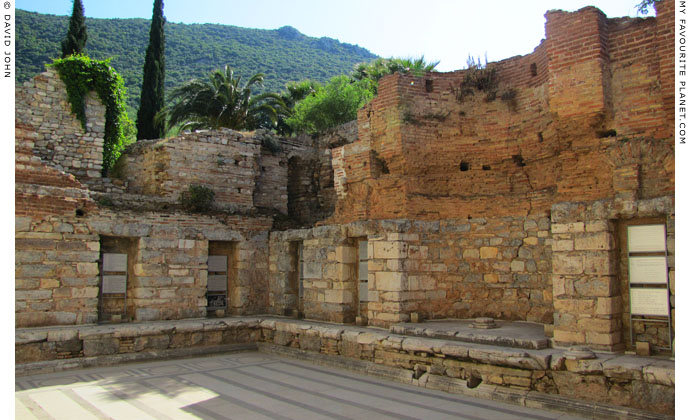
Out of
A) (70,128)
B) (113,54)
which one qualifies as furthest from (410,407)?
(113,54)

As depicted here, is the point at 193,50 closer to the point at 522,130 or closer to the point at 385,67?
the point at 385,67

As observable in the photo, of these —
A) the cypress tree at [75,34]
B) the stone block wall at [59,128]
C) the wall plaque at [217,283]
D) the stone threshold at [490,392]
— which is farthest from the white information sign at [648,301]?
the cypress tree at [75,34]

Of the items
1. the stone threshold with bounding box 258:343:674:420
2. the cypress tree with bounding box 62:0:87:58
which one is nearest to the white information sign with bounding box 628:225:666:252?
the stone threshold with bounding box 258:343:674:420

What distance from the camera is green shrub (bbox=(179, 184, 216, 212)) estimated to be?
13.4 metres

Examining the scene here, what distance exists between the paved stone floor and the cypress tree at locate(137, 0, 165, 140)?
18.8m

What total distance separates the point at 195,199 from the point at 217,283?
2.32 meters

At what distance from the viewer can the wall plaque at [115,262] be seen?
11.5m

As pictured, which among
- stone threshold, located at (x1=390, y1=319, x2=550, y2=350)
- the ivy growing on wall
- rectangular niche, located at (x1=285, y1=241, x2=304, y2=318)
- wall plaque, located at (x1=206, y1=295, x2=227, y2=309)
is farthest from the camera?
the ivy growing on wall

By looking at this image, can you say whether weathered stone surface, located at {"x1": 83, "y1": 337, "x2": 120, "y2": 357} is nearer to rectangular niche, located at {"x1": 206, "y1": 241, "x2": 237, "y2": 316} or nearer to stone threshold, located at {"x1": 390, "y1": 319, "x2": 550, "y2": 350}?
rectangular niche, located at {"x1": 206, "y1": 241, "x2": 237, "y2": 316}

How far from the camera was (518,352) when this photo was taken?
7016mm

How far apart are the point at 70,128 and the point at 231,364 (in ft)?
31.0

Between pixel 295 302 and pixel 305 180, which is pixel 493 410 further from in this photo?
pixel 305 180

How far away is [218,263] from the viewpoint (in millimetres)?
13203

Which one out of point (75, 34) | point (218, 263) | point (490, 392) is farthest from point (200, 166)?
point (75, 34)
